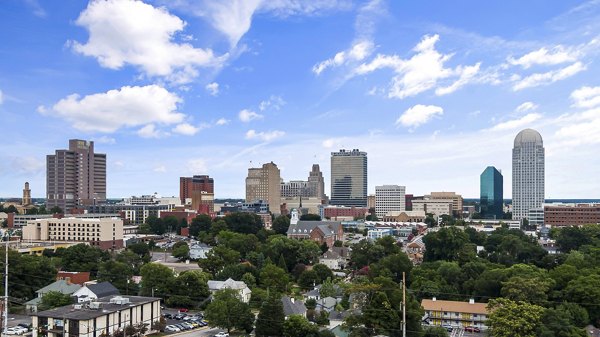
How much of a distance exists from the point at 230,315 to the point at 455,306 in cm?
1185

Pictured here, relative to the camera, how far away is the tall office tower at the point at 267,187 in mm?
121938

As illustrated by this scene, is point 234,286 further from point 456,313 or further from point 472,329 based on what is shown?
point 472,329

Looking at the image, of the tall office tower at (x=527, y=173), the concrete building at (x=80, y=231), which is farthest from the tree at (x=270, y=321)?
the tall office tower at (x=527, y=173)

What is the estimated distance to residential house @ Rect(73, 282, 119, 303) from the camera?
2700 centimetres

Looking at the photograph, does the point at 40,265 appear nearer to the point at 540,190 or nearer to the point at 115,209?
the point at 115,209

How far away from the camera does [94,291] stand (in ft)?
92.1

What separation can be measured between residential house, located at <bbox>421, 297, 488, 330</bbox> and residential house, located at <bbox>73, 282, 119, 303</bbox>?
16683 millimetres

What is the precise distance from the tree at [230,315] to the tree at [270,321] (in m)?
1.35

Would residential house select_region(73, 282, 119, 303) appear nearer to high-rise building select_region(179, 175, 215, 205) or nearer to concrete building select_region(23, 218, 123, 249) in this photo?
concrete building select_region(23, 218, 123, 249)

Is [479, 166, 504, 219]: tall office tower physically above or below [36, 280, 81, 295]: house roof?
above

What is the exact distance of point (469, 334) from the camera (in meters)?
26.2

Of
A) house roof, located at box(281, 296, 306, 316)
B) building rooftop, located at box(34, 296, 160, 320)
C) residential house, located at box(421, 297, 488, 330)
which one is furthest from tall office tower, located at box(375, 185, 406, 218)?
building rooftop, located at box(34, 296, 160, 320)

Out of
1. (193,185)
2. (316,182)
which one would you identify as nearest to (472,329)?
(193,185)

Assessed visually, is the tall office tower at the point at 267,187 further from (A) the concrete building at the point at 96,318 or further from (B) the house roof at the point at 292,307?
(A) the concrete building at the point at 96,318
